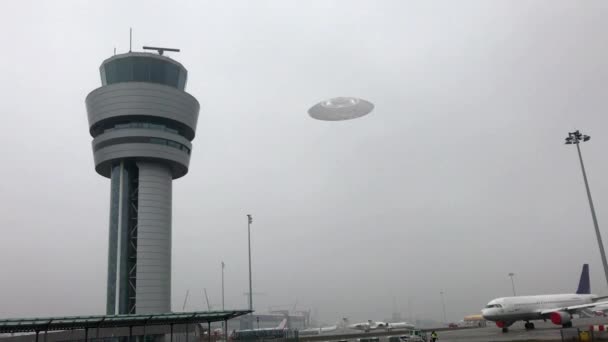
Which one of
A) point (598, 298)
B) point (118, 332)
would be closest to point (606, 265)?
point (598, 298)

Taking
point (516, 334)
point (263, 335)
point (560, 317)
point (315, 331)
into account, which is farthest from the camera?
point (315, 331)

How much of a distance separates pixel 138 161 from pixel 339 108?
54.9 m

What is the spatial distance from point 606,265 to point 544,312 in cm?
2956

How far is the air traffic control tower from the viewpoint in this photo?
3506 inches

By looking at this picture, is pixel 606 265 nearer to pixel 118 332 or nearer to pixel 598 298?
pixel 598 298

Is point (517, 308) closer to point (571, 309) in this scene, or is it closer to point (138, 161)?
point (571, 309)

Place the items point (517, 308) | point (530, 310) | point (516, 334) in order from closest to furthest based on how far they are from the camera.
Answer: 1. point (516, 334)
2. point (517, 308)
3. point (530, 310)

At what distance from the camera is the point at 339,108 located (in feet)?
173

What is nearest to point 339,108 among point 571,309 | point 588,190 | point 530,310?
point 588,190

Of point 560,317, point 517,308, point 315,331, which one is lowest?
point 315,331

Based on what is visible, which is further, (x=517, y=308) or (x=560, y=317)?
(x=517, y=308)

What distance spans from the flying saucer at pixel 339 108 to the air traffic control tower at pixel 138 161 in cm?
4944

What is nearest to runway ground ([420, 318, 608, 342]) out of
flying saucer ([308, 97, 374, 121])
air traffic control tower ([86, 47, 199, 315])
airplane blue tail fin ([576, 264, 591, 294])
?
airplane blue tail fin ([576, 264, 591, 294])

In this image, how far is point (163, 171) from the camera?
96812 mm
